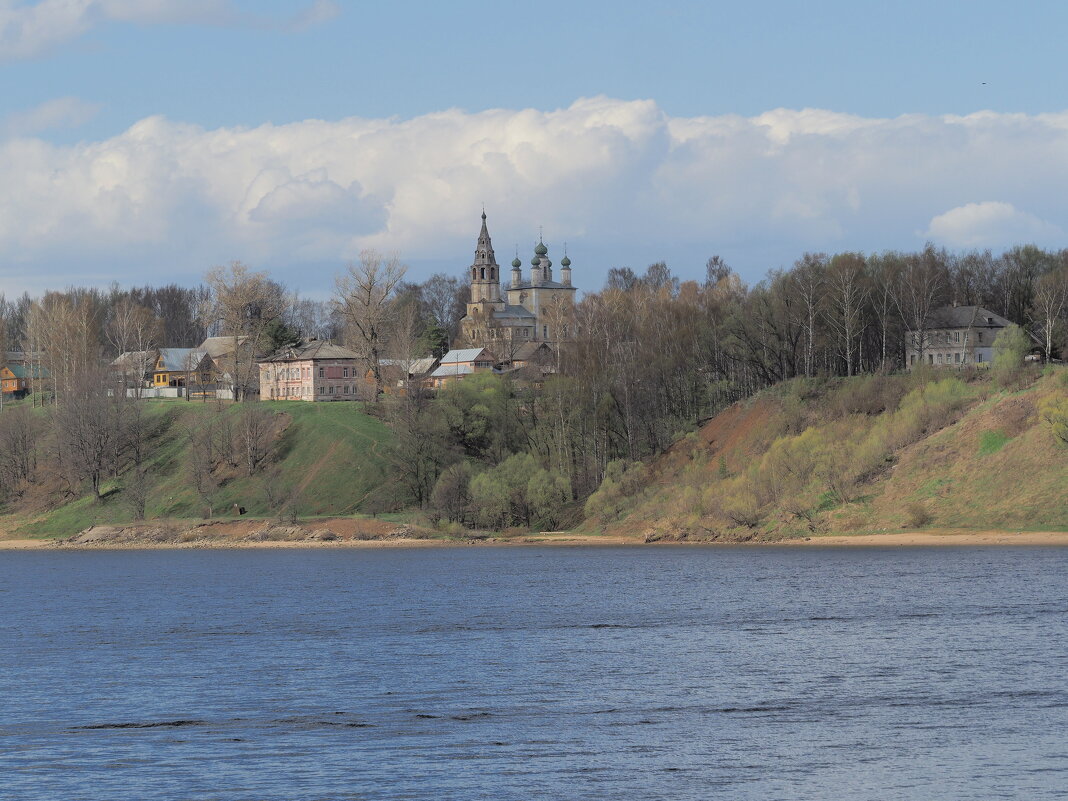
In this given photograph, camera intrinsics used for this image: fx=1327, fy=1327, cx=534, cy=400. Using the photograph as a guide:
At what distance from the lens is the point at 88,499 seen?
138 meters

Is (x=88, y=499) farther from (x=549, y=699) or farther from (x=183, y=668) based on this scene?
(x=549, y=699)

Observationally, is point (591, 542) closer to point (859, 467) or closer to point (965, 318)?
point (859, 467)

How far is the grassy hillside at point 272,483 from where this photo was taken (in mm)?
131625

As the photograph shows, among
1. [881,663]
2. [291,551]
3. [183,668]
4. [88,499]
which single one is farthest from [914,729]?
[88,499]

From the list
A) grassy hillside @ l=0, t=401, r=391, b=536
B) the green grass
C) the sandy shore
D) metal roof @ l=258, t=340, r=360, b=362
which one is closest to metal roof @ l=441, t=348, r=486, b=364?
metal roof @ l=258, t=340, r=360, b=362

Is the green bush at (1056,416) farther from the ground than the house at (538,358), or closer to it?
closer to it

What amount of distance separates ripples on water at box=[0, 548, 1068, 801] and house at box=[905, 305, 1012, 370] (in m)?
54.9

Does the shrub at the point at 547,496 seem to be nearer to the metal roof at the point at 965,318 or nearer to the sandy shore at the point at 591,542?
the sandy shore at the point at 591,542

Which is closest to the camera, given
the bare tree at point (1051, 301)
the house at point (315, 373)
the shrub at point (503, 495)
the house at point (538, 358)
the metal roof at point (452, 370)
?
the shrub at point (503, 495)

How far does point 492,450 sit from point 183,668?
8527 cm

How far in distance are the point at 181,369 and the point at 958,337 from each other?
110035 mm

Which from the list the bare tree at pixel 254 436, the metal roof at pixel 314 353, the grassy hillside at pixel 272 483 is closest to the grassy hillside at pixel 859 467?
the grassy hillside at pixel 272 483

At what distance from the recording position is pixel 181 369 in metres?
191

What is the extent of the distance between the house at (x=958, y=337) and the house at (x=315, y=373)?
226 feet
